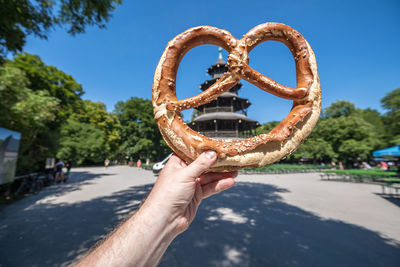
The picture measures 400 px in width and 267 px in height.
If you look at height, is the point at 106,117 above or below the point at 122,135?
above

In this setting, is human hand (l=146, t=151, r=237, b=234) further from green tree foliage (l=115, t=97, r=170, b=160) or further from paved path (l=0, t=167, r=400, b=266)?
green tree foliage (l=115, t=97, r=170, b=160)

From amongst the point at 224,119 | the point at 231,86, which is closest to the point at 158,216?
the point at 231,86

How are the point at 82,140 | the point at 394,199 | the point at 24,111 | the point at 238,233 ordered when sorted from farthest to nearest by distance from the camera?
the point at 82,140 → the point at 394,199 → the point at 24,111 → the point at 238,233

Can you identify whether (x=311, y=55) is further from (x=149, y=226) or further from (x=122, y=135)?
(x=122, y=135)

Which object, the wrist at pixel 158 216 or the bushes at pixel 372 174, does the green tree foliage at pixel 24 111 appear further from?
the bushes at pixel 372 174

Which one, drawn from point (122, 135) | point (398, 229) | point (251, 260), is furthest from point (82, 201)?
point (122, 135)

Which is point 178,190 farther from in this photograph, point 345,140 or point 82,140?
point 345,140

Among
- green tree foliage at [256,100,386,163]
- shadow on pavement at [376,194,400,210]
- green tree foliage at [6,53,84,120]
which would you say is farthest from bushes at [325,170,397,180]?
green tree foliage at [6,53,84,120]
